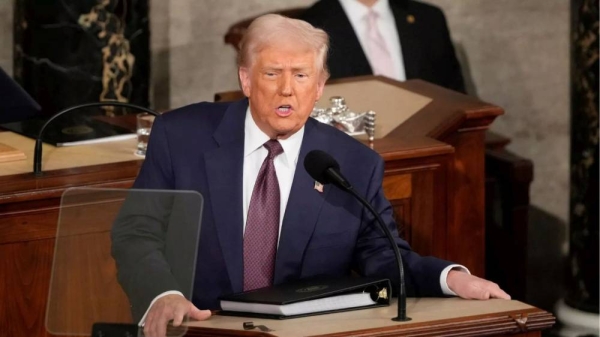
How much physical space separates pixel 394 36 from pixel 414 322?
141 inches

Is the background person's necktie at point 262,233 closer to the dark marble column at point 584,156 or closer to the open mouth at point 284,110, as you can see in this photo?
the open mouth at point 284,110

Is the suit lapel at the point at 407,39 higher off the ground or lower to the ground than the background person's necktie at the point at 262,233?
higher

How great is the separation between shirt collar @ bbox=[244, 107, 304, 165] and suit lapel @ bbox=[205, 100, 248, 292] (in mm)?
16

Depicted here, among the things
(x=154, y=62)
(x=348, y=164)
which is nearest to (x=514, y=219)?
(x=154, y=62)

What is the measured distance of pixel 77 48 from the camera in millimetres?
5934

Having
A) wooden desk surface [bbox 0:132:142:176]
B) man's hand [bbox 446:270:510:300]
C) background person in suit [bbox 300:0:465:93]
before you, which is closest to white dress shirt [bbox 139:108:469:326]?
man's hand [bbox 446:270:510:300]

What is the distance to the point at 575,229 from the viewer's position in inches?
245

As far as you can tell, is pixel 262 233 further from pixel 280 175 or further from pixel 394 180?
pixel 394 180

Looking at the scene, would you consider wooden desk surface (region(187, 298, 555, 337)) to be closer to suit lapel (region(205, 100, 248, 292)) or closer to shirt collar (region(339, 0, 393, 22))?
suit lapel (region(205, 100, 248, 292))

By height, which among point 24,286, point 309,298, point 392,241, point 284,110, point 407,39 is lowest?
point 24,286

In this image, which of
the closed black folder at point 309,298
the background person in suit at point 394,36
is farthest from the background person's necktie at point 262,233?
the background person in suit at point 394,36

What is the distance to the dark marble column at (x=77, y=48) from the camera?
589cm

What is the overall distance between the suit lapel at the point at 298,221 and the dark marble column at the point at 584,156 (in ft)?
9.09

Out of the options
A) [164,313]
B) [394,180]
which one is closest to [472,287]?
[164,313]
